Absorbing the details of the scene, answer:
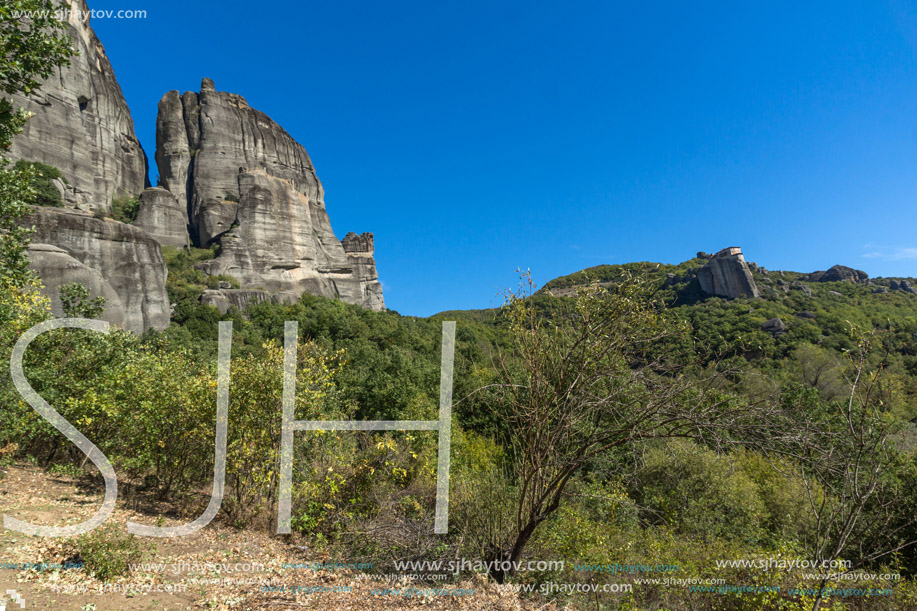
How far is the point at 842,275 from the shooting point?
6206 centimetres

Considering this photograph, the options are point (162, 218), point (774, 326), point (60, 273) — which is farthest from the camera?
point (162, 218)

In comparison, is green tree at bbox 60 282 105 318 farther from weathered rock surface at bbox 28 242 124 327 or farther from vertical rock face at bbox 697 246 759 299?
vertical rock face at bbox 697 246 759 299

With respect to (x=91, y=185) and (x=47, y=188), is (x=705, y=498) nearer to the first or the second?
(x=47, y=188)

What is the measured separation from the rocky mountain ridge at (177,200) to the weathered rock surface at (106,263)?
7 centimetres

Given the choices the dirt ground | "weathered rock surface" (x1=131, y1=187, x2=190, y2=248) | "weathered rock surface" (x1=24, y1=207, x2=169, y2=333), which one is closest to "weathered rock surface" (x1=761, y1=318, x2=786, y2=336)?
the dirt ground

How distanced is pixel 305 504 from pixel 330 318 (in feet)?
103

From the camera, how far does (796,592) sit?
16.4 feet

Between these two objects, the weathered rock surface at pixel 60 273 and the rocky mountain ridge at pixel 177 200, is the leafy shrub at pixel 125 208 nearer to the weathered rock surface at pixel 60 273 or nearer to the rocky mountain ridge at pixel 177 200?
the rocky mountain ridge at pixel 177 200

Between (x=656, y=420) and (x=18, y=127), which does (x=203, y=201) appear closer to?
(x=18, y=127)

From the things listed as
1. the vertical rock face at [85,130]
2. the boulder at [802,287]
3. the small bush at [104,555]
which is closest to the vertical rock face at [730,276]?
the boulder at [802,287]

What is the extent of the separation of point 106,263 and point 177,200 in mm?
22139

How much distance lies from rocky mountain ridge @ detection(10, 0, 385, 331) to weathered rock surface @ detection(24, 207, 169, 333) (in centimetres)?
7

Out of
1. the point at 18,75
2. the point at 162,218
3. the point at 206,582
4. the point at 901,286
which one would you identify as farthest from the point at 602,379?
the point at 901,286

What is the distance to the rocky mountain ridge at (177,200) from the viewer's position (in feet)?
88.2
